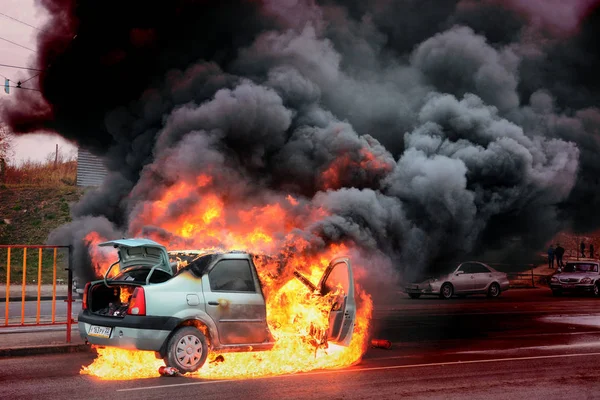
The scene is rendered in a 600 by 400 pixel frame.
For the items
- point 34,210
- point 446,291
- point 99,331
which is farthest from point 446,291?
point 34,210

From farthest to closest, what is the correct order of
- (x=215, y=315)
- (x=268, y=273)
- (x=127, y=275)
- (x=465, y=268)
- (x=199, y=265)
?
(x=465, y=268), (x=268, y=273), (x=127, y=275), (x=199, y=265), (x=215, y=315)

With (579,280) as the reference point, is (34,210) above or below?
above

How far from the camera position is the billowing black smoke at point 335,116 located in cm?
1498

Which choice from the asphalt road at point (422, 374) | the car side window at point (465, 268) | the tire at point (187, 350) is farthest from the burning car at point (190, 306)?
the car side window at point (465, 268)

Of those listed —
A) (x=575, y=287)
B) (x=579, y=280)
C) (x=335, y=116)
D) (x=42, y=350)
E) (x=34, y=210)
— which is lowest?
(x=42, y=350)

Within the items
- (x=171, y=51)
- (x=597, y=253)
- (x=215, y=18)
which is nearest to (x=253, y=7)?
(x=215, y=18)

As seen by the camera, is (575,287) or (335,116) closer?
(335,116)

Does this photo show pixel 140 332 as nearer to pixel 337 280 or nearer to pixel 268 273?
→ pixel 268 273

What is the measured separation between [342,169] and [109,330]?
853 centimetres

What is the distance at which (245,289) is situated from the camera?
883cm

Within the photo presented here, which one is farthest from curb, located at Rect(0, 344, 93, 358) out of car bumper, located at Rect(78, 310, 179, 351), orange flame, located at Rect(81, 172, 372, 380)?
car bumper, located at Rect(78, 310, 179, 351)

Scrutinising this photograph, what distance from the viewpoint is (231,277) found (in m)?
8.84

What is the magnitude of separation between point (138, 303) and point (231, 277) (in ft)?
4.37

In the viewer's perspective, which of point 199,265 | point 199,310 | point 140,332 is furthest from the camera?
point 199,265
